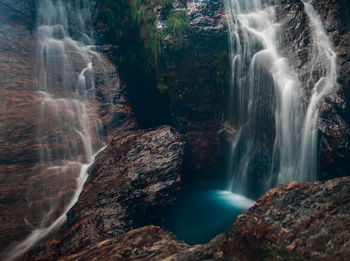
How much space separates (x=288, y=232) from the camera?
3.10m

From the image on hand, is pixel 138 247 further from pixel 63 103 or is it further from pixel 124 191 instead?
pixel 63 103

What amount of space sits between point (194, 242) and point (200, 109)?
5540 millimetres

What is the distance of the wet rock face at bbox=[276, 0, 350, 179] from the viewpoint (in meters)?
6.36

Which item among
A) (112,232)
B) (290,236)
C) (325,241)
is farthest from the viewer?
(112,232)

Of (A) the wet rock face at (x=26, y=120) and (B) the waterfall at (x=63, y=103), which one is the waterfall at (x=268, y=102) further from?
(B) the waterfall at (x=63, y=103)

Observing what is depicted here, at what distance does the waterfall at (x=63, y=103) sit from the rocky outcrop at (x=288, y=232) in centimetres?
395

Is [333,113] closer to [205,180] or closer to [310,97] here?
[310,97]

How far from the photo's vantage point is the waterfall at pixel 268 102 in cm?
695

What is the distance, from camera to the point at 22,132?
8.32 meters

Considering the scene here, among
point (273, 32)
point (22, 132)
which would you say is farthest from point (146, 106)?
point (273, 32)

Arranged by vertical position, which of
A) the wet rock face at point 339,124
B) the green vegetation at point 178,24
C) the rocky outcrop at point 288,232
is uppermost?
the green vegetation at point 178,24

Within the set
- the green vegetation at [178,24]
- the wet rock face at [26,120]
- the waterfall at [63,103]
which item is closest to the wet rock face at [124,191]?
the waterfall at [63,103]

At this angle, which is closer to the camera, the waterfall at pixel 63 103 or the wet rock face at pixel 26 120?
the wet rock face at pixel 26 120

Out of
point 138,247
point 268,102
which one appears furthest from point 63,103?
point 268,102
